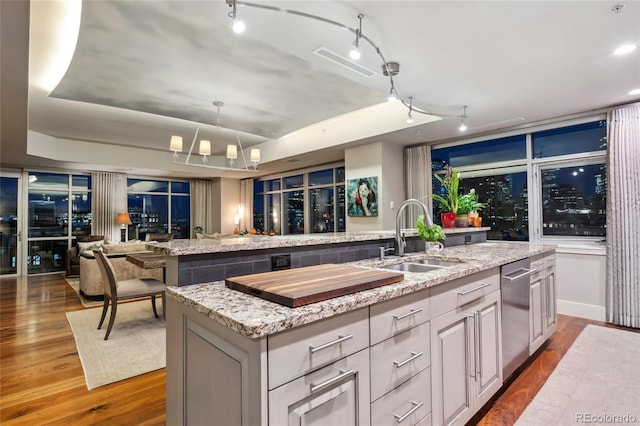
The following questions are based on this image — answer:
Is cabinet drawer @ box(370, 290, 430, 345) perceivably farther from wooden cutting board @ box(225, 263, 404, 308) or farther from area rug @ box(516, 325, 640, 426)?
area rug @ box(516, 325, 640, 426)

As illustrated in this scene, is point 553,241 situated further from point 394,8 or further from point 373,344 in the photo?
point 373,344

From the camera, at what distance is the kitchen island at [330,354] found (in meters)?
1.00

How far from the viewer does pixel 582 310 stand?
157 inches

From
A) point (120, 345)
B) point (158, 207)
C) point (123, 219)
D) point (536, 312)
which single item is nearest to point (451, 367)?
point (536, 312)

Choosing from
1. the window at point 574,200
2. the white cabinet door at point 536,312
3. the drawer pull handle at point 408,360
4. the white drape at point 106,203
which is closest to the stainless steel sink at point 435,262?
the white cabinet door at point 536,312

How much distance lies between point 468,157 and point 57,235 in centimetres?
922

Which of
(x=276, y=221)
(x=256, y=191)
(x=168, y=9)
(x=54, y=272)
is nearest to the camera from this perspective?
(x=168, y=9)

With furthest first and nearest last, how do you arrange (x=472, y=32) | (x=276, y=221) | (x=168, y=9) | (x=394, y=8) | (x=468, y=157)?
(x=276, y=221)
(x=468, y=157)
(x=168, y=9)
(x=472, y=32)
(x=394, y=8)

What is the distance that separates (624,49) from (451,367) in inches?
110

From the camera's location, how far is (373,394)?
127 centimetres

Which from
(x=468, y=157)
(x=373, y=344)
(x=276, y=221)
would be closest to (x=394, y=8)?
(x=373, y=344)

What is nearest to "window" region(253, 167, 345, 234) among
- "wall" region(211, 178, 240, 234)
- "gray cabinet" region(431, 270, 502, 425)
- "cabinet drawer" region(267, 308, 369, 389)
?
"wall" region(211, 178, 240, 234)

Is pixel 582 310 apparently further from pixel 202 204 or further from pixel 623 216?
pixel 202 204

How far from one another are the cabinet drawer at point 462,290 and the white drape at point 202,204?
28.1 feet
